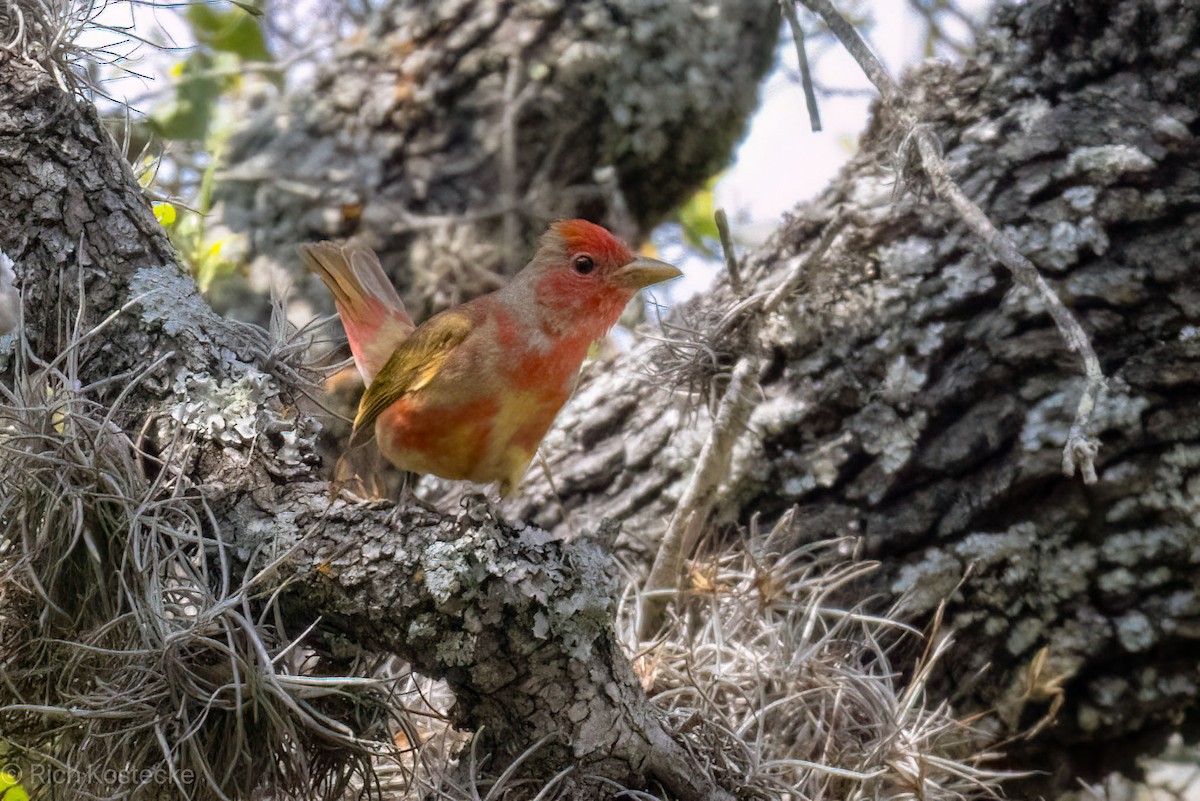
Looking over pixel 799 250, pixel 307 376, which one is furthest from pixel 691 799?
pixel 799 250

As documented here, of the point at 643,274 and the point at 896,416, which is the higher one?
the point at 643,274

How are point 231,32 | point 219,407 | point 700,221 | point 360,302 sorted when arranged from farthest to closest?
1. point 700,221
2. point 231,32
3. point 360,302
4. point 219,407

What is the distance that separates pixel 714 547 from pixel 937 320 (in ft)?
2.86

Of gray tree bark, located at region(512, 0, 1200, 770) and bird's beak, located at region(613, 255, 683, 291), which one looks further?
bird's beak, located at region(613, 255, 683, 291)

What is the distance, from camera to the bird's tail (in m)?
3.22

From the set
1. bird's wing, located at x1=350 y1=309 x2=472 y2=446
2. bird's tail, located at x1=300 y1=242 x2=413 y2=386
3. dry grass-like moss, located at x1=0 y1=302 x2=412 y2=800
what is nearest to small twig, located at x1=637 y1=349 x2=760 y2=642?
bird's wing, located at x1=350 y1=309 x2=472 y2=446

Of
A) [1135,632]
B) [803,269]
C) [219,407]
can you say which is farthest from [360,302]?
[1135,632]

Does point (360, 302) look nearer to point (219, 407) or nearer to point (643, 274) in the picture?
point (643, 274)

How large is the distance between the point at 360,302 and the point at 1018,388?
1.88 metres

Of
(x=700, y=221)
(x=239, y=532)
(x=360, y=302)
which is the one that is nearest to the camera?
(x=239, y=532)

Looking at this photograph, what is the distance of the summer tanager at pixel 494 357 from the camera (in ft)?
8.95

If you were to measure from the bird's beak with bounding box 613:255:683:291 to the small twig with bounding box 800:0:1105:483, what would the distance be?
2.43 ft

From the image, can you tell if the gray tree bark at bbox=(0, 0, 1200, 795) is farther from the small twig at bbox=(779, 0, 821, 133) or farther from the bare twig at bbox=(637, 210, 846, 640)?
the small twig at bbox=(779, 0, 821, 133)

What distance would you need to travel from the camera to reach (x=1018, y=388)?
9.45ft
